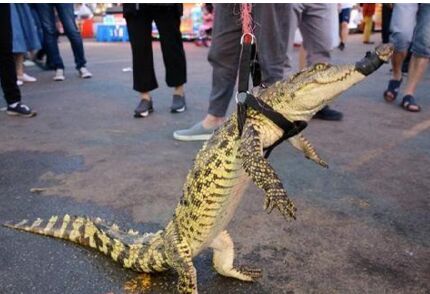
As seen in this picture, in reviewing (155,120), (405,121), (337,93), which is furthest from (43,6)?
(337,93)

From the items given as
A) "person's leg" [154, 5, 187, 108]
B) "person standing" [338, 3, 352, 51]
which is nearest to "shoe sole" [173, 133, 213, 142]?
"person's leg" [154, 5, 187, 108]

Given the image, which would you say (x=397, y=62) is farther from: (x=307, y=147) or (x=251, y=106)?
(x=251, y=106)

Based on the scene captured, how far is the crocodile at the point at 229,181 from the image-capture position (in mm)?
1758

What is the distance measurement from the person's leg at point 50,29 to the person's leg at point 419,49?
239 inches

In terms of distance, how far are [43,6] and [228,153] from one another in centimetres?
759

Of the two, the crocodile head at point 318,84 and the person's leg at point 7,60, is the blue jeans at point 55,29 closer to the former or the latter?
the person's leg at point 7,60

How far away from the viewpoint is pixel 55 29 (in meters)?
8.71

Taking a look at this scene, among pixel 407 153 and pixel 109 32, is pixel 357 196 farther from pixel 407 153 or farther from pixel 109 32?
pixel 109 32

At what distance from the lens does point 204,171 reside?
2.04m

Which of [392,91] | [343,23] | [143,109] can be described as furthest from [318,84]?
A: [343,23]

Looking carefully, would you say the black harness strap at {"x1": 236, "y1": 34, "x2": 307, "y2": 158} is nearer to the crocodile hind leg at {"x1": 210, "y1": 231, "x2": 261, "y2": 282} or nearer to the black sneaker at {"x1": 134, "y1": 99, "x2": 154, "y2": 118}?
the crocodile hind leg at {"x1": 210, "y1": 231, "x2": 261, "y2": 282}

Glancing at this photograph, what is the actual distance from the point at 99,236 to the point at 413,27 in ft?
15.1

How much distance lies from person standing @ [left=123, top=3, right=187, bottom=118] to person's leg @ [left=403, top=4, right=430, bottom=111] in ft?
9.12

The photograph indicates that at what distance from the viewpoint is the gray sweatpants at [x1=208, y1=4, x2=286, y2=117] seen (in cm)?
358
